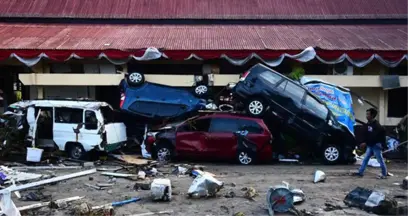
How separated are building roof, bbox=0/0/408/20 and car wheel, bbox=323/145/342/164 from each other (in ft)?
27.7

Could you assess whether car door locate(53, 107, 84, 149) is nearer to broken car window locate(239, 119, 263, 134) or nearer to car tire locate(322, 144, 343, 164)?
broken car window locate(239, 119, 263, 134)

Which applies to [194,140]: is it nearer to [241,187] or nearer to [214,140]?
[214,140]

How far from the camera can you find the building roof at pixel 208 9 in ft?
66.6

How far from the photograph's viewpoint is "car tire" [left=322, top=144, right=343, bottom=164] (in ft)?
44.5

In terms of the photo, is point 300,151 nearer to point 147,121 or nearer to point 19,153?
point 147,121

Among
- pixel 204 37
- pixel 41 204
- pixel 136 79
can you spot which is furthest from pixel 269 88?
pixel 41 204

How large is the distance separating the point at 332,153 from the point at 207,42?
6.55 m

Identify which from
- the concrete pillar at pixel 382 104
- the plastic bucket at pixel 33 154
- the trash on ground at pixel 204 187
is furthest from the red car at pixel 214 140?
the concrete pillar at pixel 382 104

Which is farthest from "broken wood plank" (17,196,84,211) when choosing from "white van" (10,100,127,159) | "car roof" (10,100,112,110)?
"car roof" (10,100,112,110)

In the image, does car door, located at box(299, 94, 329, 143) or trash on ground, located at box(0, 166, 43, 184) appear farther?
car door, located at box(299, 94, 329, 143)

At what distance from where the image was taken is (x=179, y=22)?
2025 cm

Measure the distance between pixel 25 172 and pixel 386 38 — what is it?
14.0 metres

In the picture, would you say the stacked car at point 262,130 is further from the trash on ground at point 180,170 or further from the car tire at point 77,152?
the car tire at point 77,152

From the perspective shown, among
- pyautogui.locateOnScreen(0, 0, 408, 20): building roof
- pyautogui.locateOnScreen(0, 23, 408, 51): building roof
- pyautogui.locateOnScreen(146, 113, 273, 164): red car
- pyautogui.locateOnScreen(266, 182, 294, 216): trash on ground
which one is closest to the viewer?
pyautogui.locateOnScreen(266, 182, 294, 216): trash on ground
